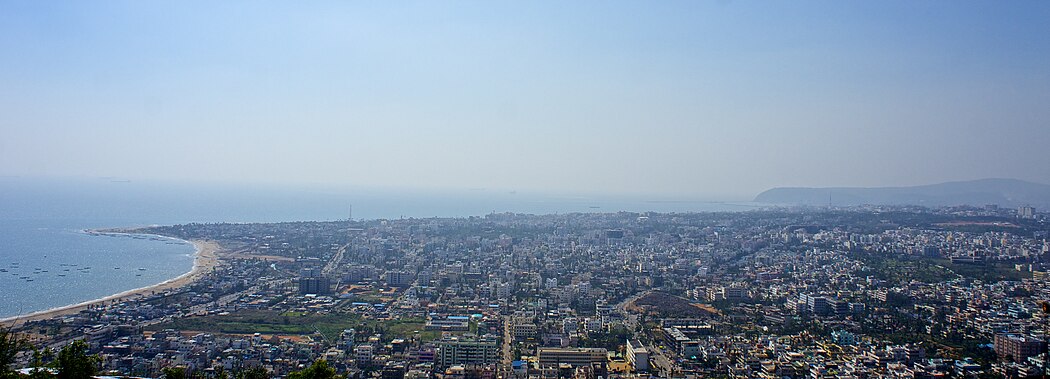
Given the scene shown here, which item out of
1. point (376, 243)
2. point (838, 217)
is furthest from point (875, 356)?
point (838, 217)

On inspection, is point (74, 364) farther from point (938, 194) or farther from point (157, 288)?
point (938, 194)

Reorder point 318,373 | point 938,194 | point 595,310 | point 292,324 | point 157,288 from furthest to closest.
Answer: point 938,194 → point 157,288 → point 595,310 → point 292,324 → point 318,373

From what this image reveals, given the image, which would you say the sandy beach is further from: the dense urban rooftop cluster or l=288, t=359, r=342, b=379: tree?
l=288, t=359, r=342, b=379: tree

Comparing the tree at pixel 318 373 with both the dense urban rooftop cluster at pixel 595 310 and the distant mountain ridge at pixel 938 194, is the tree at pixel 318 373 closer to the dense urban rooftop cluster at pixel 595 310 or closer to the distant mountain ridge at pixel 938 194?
the dense urban rooftop cluster at pixel 595 310

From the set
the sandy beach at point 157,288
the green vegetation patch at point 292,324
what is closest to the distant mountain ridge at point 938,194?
the sandy beach at point 157,288

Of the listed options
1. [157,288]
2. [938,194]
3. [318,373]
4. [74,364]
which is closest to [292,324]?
[157,288]
